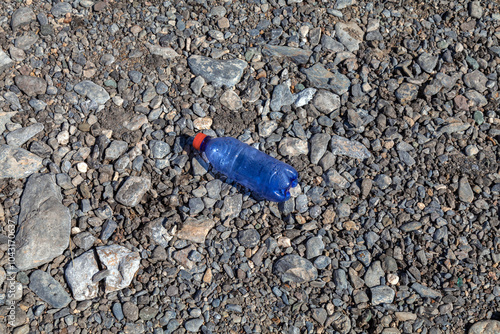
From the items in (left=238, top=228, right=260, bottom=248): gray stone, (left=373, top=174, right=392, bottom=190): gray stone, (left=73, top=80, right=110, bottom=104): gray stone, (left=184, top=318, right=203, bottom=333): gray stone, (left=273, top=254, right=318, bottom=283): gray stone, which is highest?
(left=73, top=80, right=110, bottom=104): gray stone

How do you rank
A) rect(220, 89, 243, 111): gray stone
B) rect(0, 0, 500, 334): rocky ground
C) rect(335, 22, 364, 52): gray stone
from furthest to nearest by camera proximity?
rect(335, 22, 364, 52): gray stone → rect(220, 89, 243, 111): gray stone → rect(0, 0, 500, 334): rocky ground

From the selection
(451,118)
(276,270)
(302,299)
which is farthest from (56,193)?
(451,118)

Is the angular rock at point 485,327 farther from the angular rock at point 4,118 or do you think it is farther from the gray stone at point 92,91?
the angular rock at point 4,118

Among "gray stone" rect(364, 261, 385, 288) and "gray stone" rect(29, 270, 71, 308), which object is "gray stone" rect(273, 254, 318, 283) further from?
"gray stone" rect(29, 270, 71, 308)

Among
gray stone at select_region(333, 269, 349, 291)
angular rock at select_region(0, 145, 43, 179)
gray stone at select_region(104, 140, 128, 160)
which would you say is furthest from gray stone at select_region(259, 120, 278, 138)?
angular rock at select_region(0, 145, 43, 179)

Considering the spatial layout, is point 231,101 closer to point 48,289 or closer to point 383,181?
point 383,181

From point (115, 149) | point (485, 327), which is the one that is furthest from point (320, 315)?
point (115, 149)
